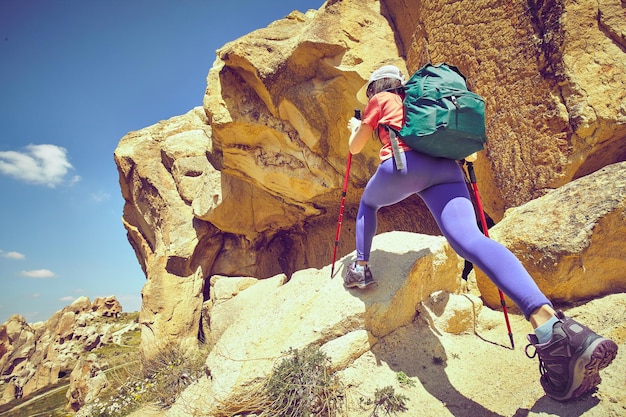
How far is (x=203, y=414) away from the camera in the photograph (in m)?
2.64

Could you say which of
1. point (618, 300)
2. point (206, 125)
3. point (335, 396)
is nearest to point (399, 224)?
point (618, 300)

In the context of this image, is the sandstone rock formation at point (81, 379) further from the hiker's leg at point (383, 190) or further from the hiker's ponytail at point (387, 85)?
the hiker's ponytail at point (387, 85)

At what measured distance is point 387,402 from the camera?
2.33 metres

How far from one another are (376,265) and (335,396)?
1298 mm

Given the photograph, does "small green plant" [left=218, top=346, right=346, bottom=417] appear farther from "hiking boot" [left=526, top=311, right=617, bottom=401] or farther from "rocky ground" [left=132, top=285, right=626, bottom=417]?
"hiking boot" [left=526, top=311, right=617, bottom=401]

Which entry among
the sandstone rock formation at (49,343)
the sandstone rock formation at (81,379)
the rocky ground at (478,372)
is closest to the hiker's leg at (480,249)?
the rocky ground at (478,372)

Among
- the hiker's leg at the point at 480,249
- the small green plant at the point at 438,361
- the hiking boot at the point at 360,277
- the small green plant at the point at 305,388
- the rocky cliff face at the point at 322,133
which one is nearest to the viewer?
the hiker's leg at the point at 480,249

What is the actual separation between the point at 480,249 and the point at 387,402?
4.04ft

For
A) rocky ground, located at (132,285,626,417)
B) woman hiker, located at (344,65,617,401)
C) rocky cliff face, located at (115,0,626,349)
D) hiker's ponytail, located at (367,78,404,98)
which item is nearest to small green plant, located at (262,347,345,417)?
rocky ground, located at (132,285,626,417)

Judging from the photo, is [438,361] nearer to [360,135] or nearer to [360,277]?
[360,277]

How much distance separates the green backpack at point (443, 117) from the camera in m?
2.07

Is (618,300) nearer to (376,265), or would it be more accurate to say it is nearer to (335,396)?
(376,265)

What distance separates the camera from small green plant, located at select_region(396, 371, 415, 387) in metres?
2.51

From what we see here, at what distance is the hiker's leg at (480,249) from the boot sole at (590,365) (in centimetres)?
22
